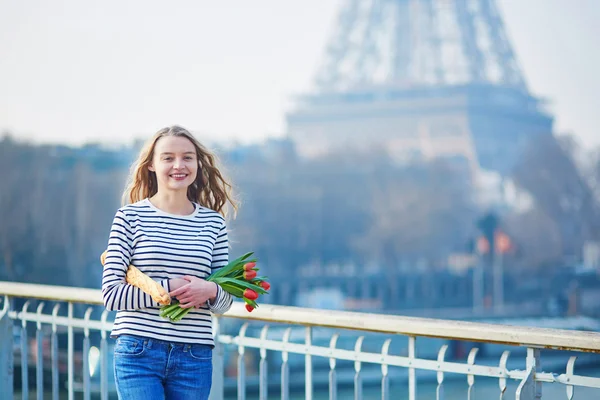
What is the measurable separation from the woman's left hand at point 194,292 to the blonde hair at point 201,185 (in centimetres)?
42

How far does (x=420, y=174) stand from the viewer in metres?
58.5

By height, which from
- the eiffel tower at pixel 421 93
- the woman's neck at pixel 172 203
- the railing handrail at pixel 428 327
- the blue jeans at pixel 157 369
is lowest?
the blue jeans at pixel 157 369

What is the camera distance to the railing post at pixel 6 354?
4434 mm

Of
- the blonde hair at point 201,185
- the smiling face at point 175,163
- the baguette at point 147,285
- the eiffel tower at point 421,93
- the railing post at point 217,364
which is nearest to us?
the baguette at point 147,285

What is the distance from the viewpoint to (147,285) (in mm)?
2793

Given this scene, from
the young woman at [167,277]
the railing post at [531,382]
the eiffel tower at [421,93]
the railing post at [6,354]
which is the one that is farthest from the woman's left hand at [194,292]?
the eiffel tower at [421,93]

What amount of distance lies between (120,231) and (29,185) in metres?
34.6

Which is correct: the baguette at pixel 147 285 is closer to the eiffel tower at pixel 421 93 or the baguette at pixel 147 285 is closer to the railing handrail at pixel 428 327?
the railing handrail at pixel 428 327

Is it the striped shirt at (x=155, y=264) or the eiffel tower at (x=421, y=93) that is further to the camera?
the eiffel tower at (x=421, y=93)

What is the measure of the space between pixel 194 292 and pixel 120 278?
222 millimetres

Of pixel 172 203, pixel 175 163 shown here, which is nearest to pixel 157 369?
pixel 172 203

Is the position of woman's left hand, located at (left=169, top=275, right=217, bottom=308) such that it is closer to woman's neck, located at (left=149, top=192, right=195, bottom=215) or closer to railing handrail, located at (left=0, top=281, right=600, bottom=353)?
woman's neck, located at (left=149, top=192, right=195, bottom=215)

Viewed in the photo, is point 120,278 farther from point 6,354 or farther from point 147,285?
point 6,354

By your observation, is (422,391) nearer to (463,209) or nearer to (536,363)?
(536,363)
